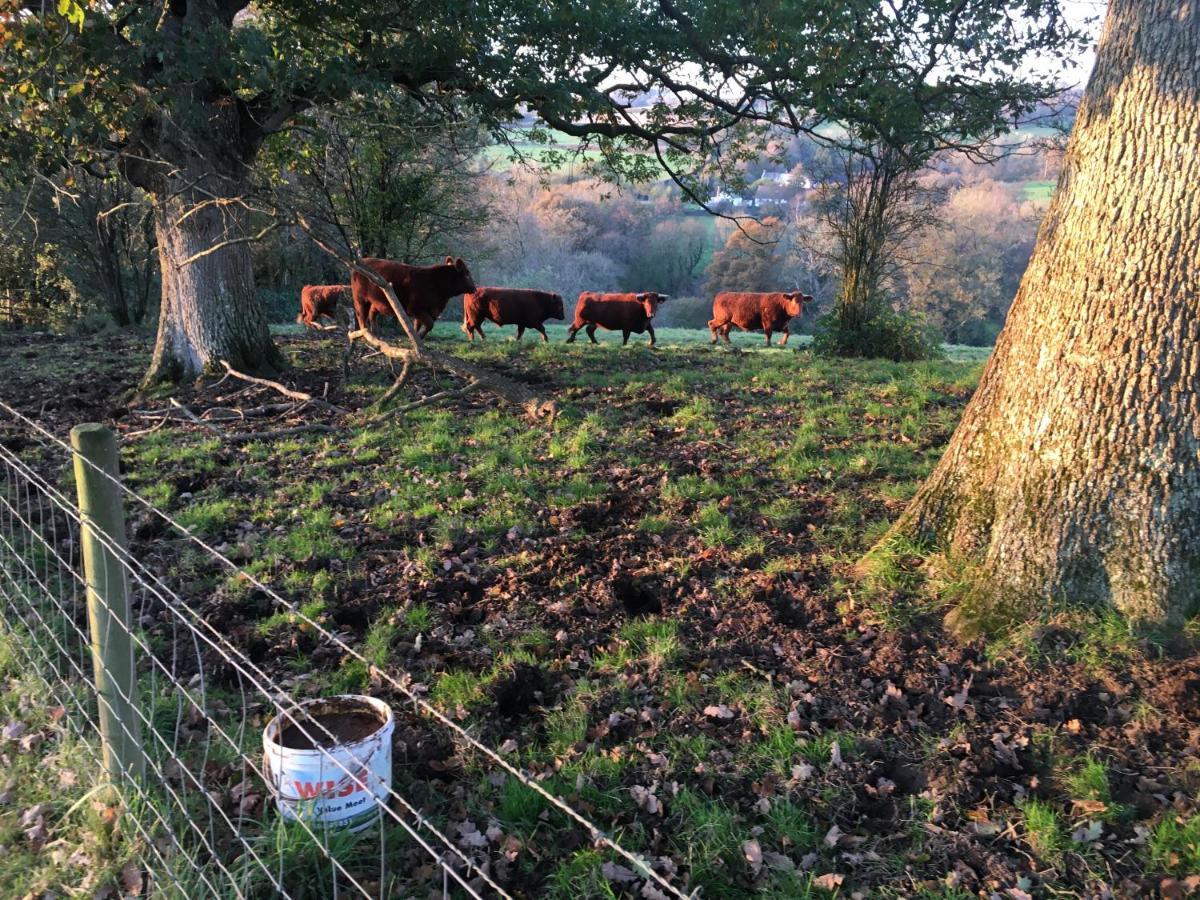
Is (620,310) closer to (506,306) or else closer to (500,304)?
(506,306)

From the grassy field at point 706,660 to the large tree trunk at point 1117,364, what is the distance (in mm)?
338

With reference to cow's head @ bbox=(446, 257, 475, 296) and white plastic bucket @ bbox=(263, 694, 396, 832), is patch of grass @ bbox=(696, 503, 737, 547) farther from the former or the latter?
cow's head @ bbox=(446, 257, 475, 296)

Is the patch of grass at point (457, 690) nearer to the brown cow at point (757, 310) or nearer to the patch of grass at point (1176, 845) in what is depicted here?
the patch of grass at point (1176, 845)

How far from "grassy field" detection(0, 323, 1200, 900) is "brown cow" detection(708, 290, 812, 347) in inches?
404

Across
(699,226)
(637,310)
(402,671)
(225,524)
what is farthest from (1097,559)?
(699,226)

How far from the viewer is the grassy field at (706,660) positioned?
2979 millimetres

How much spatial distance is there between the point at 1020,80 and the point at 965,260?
36.3 metres

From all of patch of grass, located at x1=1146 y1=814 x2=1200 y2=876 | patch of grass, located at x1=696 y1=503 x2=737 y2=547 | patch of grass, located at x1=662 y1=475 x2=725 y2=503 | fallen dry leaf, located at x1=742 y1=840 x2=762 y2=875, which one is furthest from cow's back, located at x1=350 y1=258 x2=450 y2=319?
patch of grass, located at x1=1146 y1=814 x2=1200 y2=876

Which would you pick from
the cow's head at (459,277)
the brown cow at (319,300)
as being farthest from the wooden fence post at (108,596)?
the brown cow at (319,300)

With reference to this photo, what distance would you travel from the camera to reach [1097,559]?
390 cm

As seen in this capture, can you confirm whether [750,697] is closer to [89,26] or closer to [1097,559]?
[1097,559]

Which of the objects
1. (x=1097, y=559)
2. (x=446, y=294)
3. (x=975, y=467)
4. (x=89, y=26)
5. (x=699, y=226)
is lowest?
(x=1097, y=559)

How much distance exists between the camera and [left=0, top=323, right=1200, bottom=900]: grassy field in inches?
117

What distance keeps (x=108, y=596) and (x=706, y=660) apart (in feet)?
9.18
